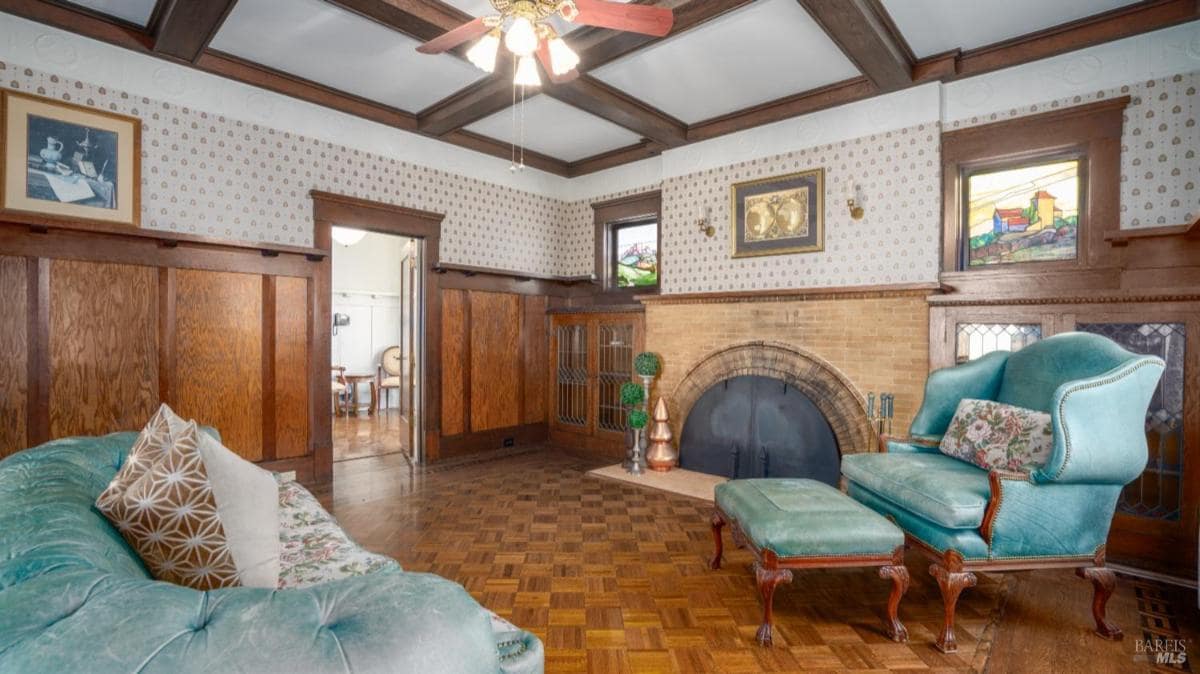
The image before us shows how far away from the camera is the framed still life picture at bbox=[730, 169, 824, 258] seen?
14.5 ft

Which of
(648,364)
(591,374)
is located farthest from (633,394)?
(591,374)

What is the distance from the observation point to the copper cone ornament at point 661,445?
4.98 m

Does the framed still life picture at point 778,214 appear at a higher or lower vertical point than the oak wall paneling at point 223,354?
higher

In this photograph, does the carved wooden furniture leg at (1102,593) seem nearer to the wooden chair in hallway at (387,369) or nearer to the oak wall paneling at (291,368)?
the oak wall paneling at (291,368)

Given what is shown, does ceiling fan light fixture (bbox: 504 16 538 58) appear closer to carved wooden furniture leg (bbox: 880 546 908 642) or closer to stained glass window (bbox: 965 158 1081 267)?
carved wooden furniture leg (bbox: 880 546 908 642)

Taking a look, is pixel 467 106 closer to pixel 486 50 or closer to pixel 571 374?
pixel 486 50

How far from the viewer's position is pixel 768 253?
468 centimetres

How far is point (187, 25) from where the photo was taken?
10.6ft

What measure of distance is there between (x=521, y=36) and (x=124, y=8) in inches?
106

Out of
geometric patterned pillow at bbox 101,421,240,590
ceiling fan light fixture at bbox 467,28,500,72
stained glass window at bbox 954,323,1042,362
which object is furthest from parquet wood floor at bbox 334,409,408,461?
stained glass window at bbox 954,323,1042,362

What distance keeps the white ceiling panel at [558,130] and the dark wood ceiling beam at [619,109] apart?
1.10ft

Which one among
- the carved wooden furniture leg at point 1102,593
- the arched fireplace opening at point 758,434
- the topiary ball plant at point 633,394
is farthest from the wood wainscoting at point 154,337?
the carved wooden furniture leg at point 1102,593

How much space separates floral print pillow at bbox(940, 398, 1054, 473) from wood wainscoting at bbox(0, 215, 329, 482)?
4364 millimetres

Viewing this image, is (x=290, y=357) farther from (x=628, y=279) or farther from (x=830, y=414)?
(x=830, y=414)
